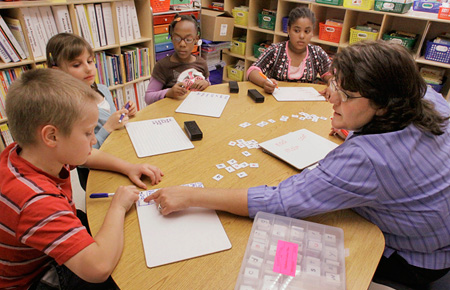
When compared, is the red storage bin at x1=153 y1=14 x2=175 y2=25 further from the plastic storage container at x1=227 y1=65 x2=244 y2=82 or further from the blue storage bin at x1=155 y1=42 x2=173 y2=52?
the plastic storage container at x1=227 y1=65 x2=244 y2=82

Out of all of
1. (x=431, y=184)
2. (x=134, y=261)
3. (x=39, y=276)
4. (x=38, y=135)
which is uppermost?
(x=38, y=135)

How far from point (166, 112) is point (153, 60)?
6.39ft

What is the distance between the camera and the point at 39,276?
0.93 meters

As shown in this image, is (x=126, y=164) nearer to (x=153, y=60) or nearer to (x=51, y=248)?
(x=51, y=248)

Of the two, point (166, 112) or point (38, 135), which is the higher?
point (38, 135)

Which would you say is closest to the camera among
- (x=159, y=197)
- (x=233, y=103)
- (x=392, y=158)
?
(x=392, y=158)

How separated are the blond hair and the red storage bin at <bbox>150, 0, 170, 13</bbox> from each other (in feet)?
8.94

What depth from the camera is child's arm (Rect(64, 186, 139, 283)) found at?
737 mm

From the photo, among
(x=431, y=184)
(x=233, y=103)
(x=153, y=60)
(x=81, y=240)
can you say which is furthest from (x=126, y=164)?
(x=153, y=60)

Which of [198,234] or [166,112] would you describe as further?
[166,112]

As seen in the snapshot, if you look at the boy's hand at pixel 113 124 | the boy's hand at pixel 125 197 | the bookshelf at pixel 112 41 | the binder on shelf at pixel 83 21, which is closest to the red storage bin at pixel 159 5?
the bookshelf at pixel 112 41

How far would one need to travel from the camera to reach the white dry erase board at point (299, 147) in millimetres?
1228

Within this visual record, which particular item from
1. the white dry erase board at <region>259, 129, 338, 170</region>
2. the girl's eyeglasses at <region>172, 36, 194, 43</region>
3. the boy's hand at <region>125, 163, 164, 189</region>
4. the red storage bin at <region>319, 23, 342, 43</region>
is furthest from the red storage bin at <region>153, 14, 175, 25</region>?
the boy's hand at <region>125, 163, 164, 189</region>

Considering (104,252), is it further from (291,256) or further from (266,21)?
(266,21)
